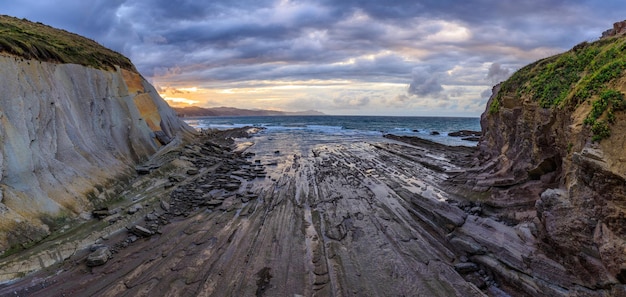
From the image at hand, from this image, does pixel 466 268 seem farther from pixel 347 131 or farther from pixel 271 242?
pixel 347 131

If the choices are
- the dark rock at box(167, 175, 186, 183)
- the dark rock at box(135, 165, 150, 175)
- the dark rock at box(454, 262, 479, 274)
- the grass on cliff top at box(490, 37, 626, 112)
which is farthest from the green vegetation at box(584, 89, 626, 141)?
the dark rock at box(135, 165, 150, 175)

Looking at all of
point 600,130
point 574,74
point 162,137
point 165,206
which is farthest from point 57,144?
point 574,74

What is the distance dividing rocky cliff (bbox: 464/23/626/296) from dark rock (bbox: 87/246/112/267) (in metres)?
11.0

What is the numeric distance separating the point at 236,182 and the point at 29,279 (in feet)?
33.4

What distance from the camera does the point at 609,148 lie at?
626 cm

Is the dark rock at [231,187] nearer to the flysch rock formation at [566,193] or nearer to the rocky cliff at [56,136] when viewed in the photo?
the rocky cliff at [56,136]

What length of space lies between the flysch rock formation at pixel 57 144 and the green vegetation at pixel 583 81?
52.1 ft

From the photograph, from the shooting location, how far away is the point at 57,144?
11.8 metres

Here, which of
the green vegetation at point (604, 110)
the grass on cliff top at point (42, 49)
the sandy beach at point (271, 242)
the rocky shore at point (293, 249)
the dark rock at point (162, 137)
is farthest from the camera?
the dark rock at point (162, 137)

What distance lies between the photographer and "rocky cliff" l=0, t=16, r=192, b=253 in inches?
368

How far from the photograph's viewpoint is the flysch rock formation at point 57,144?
925 cm

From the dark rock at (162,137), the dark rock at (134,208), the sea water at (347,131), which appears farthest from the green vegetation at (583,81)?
the sea water at (347,131)

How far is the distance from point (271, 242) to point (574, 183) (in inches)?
336

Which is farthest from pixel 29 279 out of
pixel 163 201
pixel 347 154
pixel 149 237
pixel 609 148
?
pixel 347 154
